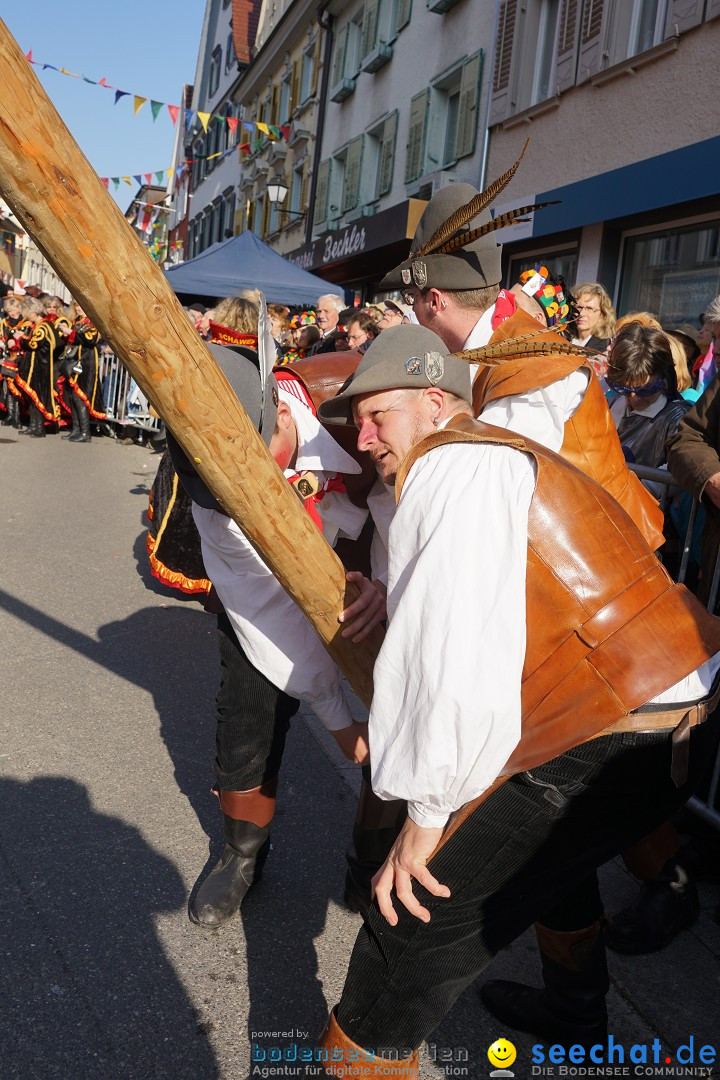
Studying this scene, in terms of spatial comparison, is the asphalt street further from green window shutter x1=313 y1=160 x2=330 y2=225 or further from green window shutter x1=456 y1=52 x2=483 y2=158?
green window shutter x1=313 y1=160 x2=330 y2=225

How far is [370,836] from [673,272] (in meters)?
8.65

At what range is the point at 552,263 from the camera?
1223 centimetres

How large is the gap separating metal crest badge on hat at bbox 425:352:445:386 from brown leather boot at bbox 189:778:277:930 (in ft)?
5.05

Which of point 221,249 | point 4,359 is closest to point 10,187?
point 221,249

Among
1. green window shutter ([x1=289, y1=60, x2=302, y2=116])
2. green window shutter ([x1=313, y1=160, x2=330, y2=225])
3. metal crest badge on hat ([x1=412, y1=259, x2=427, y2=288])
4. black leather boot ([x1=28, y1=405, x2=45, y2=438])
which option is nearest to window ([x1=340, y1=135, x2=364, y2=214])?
green window shutter ([x1=313, y1=160, x2=330, y2=225])

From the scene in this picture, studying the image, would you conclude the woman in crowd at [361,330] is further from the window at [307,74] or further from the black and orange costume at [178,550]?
the window at [307,74]

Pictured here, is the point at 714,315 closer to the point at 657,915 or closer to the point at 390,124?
the point at 657,915

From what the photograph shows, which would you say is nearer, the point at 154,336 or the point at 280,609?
the point at 154,336

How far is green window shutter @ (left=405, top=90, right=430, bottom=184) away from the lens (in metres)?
16.2

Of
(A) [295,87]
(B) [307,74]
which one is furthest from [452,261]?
(A) [295,87]

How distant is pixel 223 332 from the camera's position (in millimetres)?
5848

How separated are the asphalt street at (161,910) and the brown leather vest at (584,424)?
1306 millimetres

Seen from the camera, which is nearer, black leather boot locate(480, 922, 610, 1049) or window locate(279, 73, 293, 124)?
black leather boot locate(480, 922, 610, 1049)

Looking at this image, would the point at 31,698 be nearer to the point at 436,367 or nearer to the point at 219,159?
the point at 436,367
